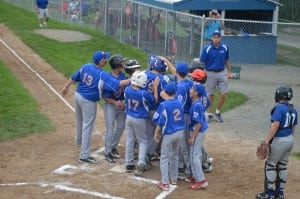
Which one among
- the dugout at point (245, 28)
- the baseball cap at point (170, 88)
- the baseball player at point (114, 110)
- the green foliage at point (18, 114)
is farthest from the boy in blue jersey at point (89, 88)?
the dugout at point (245, 28)

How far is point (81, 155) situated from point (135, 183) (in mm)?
1374

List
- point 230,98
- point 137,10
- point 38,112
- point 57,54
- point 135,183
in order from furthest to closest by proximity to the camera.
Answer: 1. point 137,10
2. point 57,54
3. point 230,98
4. point 38,112
5. point 135,183

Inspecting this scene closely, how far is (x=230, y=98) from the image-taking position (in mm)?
14703

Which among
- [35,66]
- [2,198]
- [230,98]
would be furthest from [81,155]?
[35,66]

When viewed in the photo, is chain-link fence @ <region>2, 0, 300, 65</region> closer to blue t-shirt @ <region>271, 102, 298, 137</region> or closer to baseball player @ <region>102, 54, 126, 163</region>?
baseball player @ <region>102, 54, 126, 163</region>

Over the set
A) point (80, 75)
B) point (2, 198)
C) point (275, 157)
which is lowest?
point (2, 198)

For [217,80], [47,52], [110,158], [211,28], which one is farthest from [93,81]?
[47,52]

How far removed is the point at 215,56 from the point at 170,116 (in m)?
4.29

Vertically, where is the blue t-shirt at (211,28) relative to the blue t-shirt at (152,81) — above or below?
above

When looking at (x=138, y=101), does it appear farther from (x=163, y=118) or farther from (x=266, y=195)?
(x=266, y=195)

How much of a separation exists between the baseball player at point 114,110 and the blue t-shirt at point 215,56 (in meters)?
3.21

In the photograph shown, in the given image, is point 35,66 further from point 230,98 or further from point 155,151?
point 155,151

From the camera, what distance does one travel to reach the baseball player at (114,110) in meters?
9.02

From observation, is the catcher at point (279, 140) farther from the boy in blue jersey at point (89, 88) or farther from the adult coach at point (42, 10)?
the adult coach at point (42, 10)
